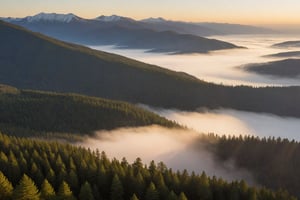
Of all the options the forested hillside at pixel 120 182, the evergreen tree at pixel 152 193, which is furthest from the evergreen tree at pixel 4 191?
the evergreen tree at pixel 152 193

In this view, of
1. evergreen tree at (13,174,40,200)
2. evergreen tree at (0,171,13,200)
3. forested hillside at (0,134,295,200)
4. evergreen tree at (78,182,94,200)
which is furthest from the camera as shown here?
forested hillside at (0,134,295,200)

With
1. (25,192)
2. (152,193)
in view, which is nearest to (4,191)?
(25,192)

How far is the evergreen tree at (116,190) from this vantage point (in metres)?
93.3

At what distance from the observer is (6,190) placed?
68312 mm

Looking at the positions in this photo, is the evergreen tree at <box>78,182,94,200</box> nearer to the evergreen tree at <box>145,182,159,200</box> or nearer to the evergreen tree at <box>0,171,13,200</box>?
the evergreen tree at <box>145,182,159,200</box>

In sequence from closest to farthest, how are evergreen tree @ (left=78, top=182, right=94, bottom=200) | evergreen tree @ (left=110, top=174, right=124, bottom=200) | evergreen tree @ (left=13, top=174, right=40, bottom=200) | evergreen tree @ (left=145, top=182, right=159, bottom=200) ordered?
1. evergreen tree @ (left=13, top=174, right=40, bottom=200)
2. evergreen tree @ (left=78, top=182, right=94, bottom=200)
3. evergreen tree @ (left=145, top=182, right=159, bottom=200)
4. evergreen tree @ (left=110, top=174, right=124, bottom=200)

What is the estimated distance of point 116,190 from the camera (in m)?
94.1

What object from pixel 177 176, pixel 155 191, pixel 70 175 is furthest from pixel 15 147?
pixel 155 191

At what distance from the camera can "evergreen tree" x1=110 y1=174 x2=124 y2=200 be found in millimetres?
93312

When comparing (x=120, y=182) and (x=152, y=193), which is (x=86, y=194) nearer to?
(x=120, y=182)

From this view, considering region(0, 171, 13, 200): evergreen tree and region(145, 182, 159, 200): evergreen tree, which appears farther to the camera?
region(145, 182, 159, 200): evergreen tree

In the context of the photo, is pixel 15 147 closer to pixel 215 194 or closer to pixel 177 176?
pixel 177 176

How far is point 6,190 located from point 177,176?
5508 centimetres

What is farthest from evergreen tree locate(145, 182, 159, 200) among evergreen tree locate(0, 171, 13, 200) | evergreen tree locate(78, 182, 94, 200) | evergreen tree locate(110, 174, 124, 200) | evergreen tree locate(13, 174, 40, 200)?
evergreen tree locate(13, 174, 40, 200)
